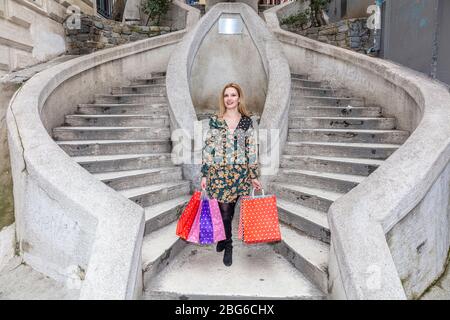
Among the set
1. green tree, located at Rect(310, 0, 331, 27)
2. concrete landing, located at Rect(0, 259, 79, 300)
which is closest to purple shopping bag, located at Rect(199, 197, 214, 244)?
concrete landing, located at Rect(0, 259, 79, 300)

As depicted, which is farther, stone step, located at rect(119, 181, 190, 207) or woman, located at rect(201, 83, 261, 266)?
stone step, located at rect(119, 181, 190, 207)

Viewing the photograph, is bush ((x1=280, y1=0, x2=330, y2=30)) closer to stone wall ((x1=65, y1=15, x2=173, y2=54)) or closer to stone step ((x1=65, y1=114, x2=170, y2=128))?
stone wall ((x1=65, y1=15, x2=173, y2=54))

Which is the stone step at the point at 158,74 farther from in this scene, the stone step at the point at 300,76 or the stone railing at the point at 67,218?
the stone railing at the point at 67,218

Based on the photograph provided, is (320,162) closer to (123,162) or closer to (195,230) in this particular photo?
(195,230)

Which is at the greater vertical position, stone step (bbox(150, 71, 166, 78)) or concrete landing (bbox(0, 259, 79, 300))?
stone step (bbox(150, 71, 166, 78))

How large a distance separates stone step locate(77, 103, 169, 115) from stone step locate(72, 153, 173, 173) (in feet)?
4.48

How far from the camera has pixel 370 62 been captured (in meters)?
6.28

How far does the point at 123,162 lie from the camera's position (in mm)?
4582

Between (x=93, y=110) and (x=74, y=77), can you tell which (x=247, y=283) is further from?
(x=74, y=77)

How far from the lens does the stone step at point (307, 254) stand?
2990 mm

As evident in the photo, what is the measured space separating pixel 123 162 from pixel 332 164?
266 centimetres

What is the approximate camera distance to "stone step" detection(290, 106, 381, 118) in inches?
230

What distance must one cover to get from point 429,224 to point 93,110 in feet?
16.7

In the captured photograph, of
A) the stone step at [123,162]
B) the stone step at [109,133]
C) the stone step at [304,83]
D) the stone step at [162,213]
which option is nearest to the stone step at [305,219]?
the stone step at [162,213]
